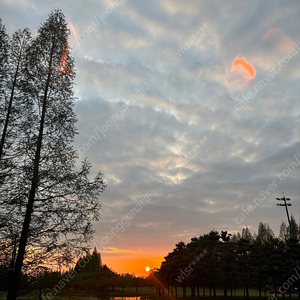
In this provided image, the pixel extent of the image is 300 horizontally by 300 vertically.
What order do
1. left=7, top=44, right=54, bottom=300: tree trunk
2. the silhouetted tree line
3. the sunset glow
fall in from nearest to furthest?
left=7, top=44, right=54, bottom=300: tree trunk, the sunset glow, the silhouetted tree line

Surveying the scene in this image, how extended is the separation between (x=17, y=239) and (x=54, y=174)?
3.11 m

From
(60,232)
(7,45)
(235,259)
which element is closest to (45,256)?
(60,232)

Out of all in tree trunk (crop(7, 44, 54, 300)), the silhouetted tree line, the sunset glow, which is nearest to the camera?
tree trunk (crop(7, 44, 54, 300))

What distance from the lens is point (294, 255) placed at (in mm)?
46781

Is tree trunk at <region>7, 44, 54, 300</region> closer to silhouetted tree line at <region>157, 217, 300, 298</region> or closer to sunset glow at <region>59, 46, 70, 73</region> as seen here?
sunset glow at <region>59, 46, 70, 73</region>

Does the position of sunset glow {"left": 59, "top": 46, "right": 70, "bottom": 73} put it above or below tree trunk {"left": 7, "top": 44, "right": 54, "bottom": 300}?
above

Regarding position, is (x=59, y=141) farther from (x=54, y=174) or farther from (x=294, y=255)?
(x=294, y=255)

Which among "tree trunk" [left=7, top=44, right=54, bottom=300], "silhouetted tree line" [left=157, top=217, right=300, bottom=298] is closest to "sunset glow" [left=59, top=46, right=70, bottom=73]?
"tree trunk" [left=7, top=44, right=54, bottom=300]

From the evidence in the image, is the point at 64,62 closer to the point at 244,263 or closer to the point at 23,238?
the point at 23,238

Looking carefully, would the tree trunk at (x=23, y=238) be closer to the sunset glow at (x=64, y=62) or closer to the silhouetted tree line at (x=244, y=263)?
the sunset glow at (x=64, y=62)

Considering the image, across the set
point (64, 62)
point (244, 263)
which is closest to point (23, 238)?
point (64, 62)

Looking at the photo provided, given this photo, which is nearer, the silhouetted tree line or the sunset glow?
the sunset glow

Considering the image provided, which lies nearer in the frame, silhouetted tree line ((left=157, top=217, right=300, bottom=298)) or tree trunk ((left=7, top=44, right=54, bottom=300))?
tree trunk ((left=7, top=44, right=54, bottom=300))

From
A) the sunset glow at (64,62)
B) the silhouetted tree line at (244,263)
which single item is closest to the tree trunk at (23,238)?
the sunset glow at (64,62)
